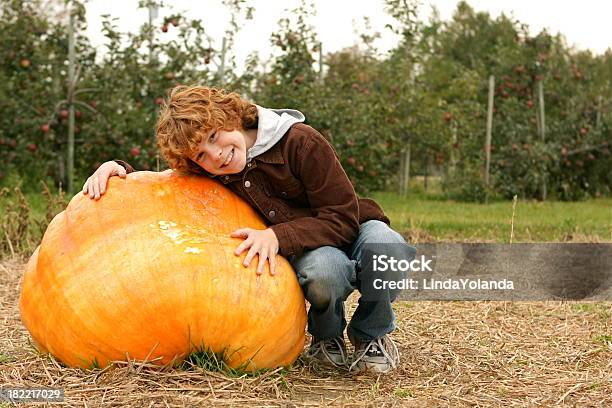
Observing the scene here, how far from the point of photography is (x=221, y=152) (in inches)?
116

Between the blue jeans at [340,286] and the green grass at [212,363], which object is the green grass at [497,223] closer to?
the blue jeans at [340,286]

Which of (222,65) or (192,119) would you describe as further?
(222,65)

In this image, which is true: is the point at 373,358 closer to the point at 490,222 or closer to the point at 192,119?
the point at 192,119

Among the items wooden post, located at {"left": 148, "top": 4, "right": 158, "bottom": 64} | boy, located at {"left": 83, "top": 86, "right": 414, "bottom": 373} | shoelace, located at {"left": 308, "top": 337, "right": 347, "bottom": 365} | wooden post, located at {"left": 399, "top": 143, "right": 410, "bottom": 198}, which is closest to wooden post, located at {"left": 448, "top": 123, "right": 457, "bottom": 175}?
wooden post, located at {"left": 399, "top": 143, "right": 410, "bottom": 198}

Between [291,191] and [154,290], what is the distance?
664 mm

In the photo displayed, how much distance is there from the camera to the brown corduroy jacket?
117 inches

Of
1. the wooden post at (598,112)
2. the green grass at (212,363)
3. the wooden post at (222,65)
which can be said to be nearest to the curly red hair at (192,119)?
the green grass at (212,363)

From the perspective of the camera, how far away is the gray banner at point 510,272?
4.82 meters

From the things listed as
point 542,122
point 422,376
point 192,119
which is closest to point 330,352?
point 422,376

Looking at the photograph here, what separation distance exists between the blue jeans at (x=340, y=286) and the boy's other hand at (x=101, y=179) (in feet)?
2.41

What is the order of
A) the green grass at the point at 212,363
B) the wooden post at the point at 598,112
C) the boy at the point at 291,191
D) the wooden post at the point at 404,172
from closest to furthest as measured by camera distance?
the green grass at the point at 212,363 → the boy at the point at 291,191 → the wooden post at the point at 404,172 → the wooden post at the point at 598,112

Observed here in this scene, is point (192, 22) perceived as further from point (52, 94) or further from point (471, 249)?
point (471, 249)

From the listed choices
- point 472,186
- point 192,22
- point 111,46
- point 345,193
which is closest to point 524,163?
point 472,186

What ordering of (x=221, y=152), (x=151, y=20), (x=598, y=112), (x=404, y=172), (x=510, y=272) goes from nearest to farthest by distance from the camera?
(x=221, y=152)
(x=510, y=272)
(x=151, y=20)
(x=404, y=172)
(x=598, y=112)
